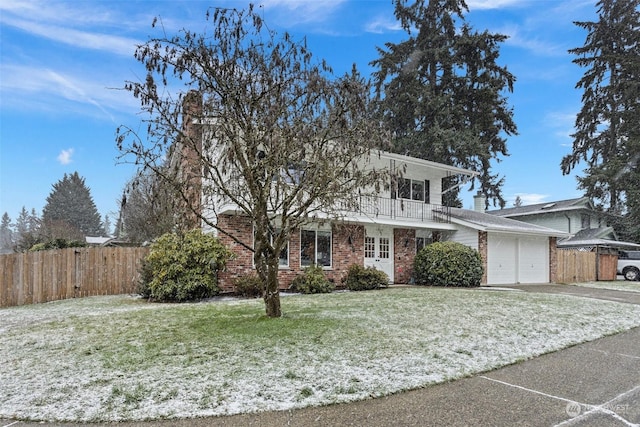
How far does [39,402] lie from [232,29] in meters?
6.07

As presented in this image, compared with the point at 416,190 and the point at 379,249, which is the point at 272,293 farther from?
the point at 416,190

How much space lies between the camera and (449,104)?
29.4m

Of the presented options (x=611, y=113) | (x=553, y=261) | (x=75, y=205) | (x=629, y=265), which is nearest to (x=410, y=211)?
(x=553, y=261)

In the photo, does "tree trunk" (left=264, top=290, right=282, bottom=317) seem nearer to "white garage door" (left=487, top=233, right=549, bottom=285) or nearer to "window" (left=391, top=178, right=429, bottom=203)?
"window" (left=391, top=178, right=429, bottom=203)

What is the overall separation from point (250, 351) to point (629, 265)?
26.0m

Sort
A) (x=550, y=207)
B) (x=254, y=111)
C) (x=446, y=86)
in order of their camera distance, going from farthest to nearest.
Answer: (x=550, y=207) → (x=446, y=86) → (x=254, y=111)

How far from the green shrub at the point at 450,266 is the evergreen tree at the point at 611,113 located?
1892cm

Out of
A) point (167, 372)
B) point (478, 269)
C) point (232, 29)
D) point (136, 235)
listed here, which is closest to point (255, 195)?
point (232, 29)

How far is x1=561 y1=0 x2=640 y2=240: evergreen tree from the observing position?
29.7 metres

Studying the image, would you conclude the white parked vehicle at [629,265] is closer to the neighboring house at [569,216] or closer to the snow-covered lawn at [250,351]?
the neighboring house at [569,216]

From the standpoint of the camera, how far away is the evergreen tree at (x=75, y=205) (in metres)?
55.6

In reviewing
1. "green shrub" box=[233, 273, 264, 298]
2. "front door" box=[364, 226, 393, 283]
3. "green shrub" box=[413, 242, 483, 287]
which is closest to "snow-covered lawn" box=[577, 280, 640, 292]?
"green shrub" box=[413, 242, 483, 287]

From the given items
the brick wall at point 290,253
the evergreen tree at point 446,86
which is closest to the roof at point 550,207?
the evergreen tree at point 446,86

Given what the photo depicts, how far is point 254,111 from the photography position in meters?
7.49
